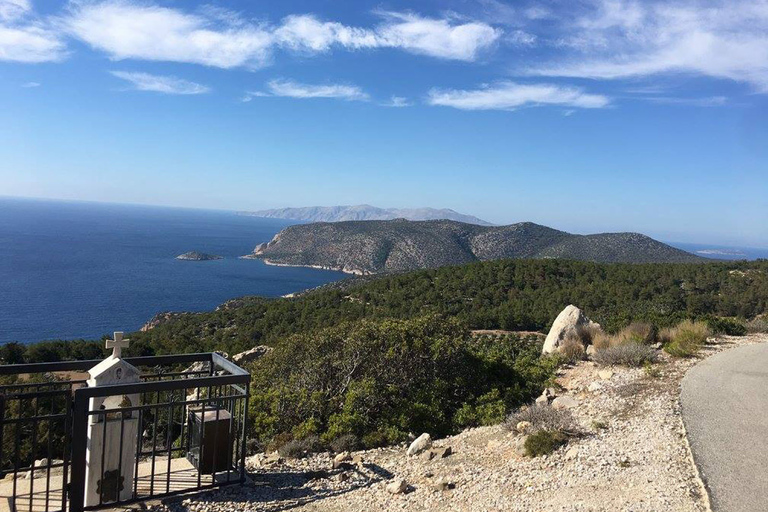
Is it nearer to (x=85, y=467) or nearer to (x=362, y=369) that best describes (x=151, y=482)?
(x=85, y=467)

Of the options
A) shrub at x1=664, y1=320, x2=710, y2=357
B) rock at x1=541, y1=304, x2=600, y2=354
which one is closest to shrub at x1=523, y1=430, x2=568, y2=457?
shrub at x1=664, y1=320, x2=710, y2=357

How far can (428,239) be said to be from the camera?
104m

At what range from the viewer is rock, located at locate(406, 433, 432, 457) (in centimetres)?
751

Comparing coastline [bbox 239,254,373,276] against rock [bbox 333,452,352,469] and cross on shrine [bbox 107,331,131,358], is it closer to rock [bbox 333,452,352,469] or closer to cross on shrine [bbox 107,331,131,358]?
rock [bbox 333,452,352,469]

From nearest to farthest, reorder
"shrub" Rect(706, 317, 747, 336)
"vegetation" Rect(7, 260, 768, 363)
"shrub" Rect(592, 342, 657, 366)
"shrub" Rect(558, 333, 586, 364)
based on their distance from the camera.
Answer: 1. "shrub" Rect(592, 342, 657, 366)
2. "shrub" Rect(558, 333, 586, 364)
3. "shrub" Rect(706, 317, 747, 336)
4. "vegetation" Rect(7, 260, 768, 363)

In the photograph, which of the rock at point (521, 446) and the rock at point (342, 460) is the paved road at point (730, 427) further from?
the rock at point (342, 460)

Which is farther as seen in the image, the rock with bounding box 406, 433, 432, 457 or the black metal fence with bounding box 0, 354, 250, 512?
the rock with bounding box 406, 433, 432, 457

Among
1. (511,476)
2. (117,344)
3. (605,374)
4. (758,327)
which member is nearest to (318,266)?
(758,327)

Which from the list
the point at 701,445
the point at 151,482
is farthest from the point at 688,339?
the point at 151,482

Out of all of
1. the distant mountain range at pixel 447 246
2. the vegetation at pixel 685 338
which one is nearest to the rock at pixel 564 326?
the vegetation at pixel 685 338

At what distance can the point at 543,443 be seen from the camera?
265 inches

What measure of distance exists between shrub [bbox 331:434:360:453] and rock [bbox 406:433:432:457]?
874mm

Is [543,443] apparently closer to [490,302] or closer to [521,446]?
[521,446]

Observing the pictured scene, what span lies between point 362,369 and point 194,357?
4.13 metres
